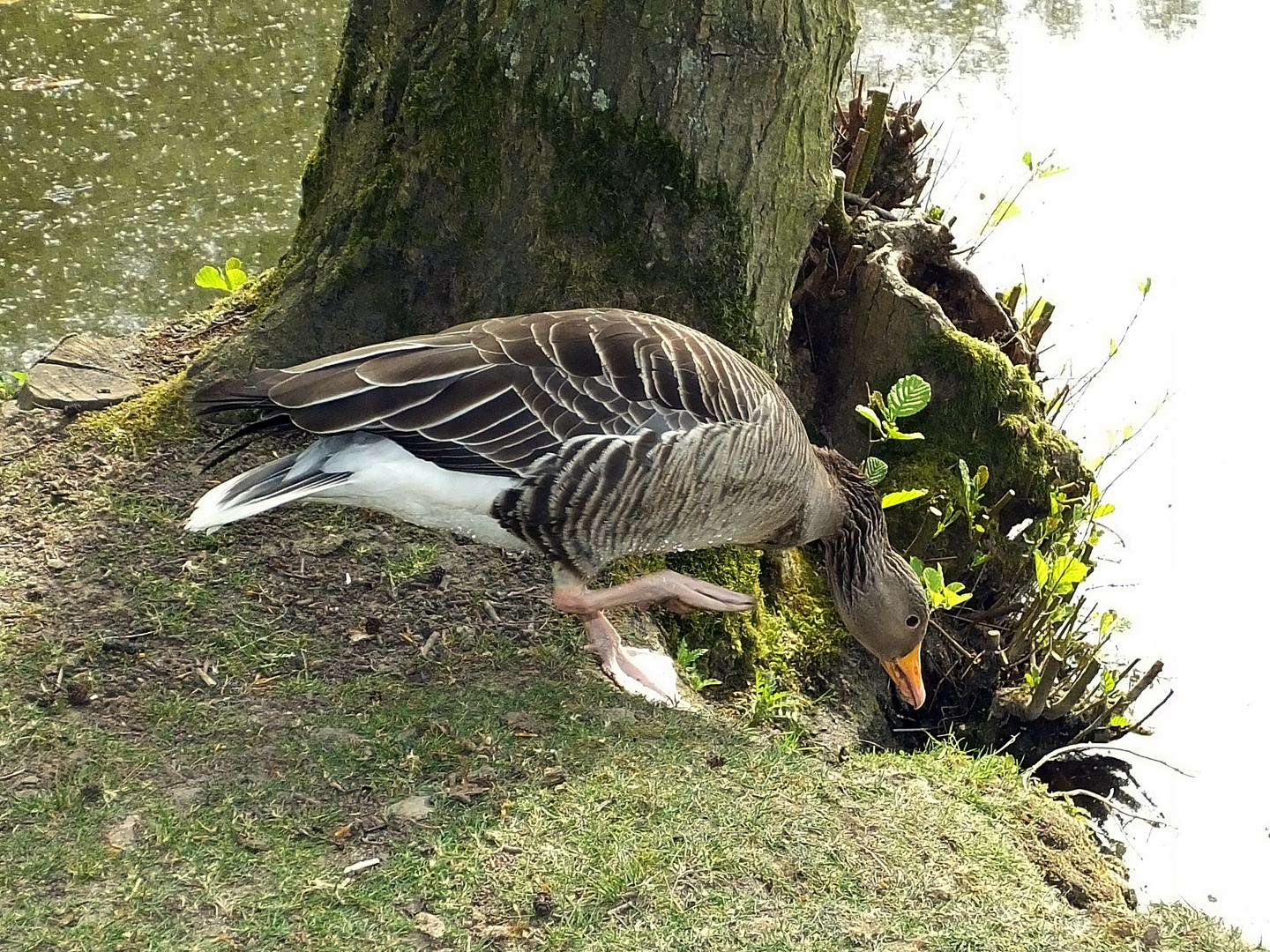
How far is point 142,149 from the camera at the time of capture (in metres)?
8.33

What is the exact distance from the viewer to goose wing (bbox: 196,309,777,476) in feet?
11.8

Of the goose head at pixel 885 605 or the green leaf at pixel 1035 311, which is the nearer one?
the goose head at pixel 885 605

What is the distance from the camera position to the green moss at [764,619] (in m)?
4.72

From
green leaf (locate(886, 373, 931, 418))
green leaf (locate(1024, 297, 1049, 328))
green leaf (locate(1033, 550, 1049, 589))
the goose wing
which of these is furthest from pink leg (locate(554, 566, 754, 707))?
green leaf (locate(1024, 297, 1049, 328))

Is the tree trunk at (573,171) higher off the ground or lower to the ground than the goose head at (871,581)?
higher

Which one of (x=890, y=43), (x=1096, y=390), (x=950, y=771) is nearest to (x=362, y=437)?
(x=950, y=771)

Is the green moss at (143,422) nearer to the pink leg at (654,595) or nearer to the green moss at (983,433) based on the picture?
the pink leg at (654,595)

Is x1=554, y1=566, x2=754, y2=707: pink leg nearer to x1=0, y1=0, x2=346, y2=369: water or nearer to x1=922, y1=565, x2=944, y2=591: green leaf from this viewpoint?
x1=922, y1=565, x2=944, y2=591: green leaf

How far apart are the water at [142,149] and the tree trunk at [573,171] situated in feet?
9.03

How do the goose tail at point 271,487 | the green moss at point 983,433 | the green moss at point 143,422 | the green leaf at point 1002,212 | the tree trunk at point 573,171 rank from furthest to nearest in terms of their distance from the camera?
the green leaf at point 1002,212, the green moss at point 983,433, the green moss at point 143,422, the tree trunk at point 573,171, the goose tail at point 271,487

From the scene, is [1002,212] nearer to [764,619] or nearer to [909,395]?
[909,395]

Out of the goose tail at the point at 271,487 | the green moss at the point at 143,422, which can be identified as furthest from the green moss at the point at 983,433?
the green moss at the point at 143,422

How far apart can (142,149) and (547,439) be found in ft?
19.7

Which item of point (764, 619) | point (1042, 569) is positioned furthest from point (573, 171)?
point (1042, 569)
